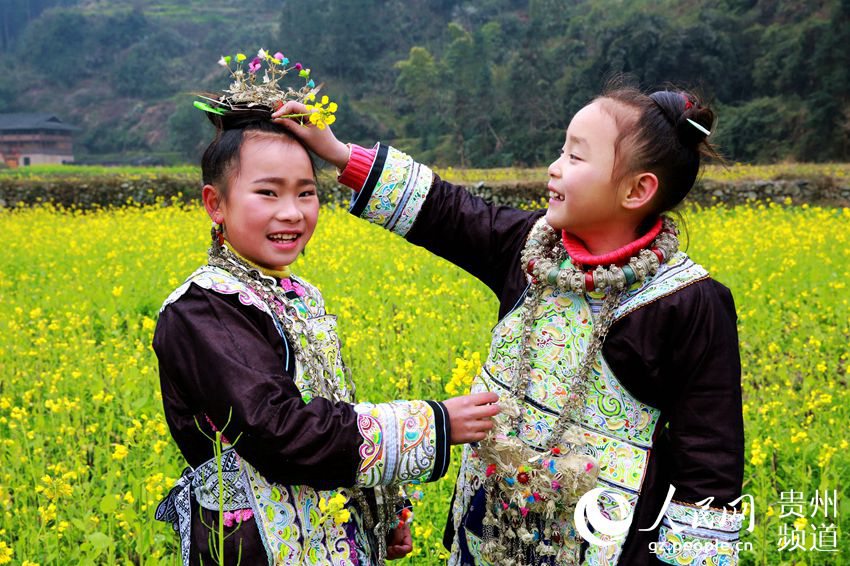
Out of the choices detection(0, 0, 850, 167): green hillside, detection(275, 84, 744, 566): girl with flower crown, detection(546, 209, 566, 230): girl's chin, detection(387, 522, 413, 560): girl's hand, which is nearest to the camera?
detection(275, 84, 744, 566): girl with flower crown

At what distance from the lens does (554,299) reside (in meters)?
1.51

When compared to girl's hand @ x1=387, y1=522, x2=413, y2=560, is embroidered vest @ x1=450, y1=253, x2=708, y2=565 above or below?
above

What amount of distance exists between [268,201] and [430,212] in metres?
0.41

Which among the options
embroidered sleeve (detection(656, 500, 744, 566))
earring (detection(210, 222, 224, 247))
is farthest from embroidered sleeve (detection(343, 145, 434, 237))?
embroidered sleeve (detection(656, 500, 744, 566))

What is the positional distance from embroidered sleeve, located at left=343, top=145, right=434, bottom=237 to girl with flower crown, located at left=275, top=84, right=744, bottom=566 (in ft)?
0.49

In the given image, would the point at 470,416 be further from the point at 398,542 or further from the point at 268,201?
the point at 268,201

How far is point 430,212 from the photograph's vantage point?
169cm

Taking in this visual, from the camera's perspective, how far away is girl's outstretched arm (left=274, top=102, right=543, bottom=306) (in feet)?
5.45

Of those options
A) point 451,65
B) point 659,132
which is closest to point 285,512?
point 659,132

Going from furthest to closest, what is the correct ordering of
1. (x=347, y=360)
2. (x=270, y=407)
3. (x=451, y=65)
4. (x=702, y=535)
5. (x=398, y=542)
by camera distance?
(x=451, y=65), (x=347, y=360), (x=398, y=542), (x=702, y=535), (x=270, y=407)

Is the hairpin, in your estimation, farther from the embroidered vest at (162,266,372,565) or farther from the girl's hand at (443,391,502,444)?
the embroidered vest at (162,266,372,565)

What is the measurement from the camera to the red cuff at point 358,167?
1665mm

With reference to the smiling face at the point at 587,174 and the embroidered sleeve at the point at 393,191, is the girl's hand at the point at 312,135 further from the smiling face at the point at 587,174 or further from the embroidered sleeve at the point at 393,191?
the smiling face at the point at 587,174

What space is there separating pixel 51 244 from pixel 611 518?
756 centimetres
